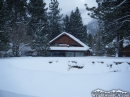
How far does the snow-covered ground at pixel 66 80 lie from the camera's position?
607cm

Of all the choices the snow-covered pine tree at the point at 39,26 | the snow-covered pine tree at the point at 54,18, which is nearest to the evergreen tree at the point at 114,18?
the snow-covered pine tree at the point at 39,26

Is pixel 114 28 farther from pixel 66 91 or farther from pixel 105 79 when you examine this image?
pixel 66 91

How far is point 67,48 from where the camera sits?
31.8 metres

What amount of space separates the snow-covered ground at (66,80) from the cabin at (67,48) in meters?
21.0

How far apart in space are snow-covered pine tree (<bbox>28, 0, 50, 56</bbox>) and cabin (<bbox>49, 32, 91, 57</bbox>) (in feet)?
19.1

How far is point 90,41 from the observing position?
175 ft

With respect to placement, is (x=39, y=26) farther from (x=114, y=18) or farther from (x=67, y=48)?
(x=114, y=18)

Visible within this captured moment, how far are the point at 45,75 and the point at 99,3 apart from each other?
9.77 metres

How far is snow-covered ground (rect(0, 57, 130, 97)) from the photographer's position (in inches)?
239

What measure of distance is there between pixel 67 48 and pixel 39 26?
918 centimetres

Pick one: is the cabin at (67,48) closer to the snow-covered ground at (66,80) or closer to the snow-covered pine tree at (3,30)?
the snow-covered pine tree at (3,30)

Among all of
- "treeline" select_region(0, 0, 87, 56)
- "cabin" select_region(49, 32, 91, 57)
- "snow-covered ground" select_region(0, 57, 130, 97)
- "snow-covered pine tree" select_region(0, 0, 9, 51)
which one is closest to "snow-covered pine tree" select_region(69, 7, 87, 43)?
"cabin" select_region(49, 32, 91, 57)

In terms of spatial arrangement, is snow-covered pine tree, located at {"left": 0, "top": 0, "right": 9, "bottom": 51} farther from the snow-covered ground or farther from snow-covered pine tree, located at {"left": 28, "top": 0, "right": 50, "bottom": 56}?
the snow-covered ground

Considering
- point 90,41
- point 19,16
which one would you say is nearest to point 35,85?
point 19,16
